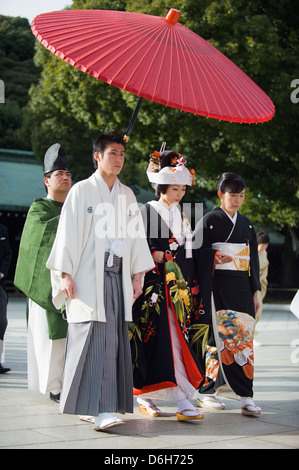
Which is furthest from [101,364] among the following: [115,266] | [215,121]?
[215,121]

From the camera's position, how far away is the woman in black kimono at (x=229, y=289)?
5.09 metres

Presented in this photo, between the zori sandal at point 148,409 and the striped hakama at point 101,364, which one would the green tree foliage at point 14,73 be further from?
the striped hakama at point 101,364

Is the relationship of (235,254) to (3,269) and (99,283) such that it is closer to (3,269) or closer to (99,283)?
(99,283)

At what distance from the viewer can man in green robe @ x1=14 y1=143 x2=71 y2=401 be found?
5191mm

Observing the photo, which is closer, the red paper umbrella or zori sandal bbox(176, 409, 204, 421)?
the red paper umbrella

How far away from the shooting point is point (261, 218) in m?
20.4

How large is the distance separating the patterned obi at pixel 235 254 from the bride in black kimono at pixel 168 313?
321 mm

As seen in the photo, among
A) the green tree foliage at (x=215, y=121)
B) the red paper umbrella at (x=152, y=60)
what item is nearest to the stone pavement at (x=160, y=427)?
the red paper umbrella at (x=152, y=60)

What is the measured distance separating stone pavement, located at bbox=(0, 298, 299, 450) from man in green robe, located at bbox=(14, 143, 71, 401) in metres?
0.24

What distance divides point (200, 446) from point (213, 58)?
2677mm

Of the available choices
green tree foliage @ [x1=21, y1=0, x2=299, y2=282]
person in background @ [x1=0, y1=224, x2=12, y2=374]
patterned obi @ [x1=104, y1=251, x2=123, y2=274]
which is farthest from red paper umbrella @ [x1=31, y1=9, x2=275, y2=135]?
→ green tree foliage @ [x1=21, y1=0, x2=299, y2=282]

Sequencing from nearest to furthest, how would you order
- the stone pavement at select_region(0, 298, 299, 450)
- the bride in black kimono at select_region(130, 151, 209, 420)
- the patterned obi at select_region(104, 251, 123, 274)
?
the stone pavement at select_region(0, 298, 299, 450) < the patterned obi at select_region(104, 251, 123, 274) < the bride in black kimono at select_region(130, 151, 209, 420)

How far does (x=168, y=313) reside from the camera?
15.9ft

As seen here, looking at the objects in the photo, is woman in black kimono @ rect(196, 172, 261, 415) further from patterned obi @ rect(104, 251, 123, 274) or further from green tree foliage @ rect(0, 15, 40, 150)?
green tree foliage @ rect(0, 15, 40, 150)
